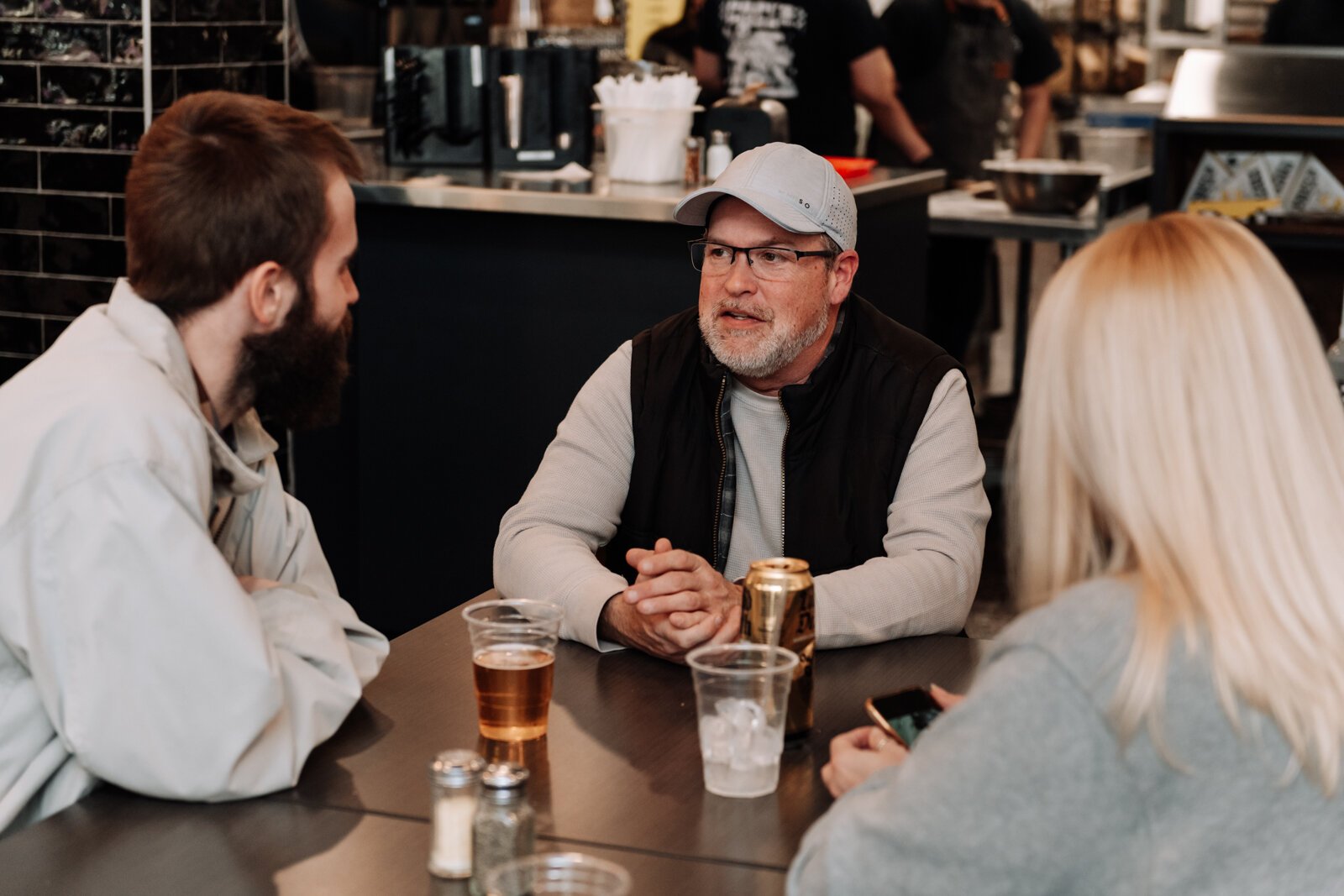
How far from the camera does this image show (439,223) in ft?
13.5

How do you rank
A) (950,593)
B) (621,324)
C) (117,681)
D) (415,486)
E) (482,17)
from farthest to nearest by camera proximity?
(482,17) → (415,486) → (621,324) → (950,593) → (117,681)

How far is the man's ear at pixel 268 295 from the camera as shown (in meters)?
1.74

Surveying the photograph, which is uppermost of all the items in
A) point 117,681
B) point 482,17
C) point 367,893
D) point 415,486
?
point 482,17

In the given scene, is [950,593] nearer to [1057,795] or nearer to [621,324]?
[1057,795]

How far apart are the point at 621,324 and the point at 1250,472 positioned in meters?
2.79

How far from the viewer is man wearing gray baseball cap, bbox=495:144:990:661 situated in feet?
7.70

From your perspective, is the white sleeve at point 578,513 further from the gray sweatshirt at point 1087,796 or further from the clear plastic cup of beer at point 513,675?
the gray sweatshirt at point 1087,796

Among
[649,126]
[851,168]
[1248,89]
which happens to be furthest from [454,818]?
[1248,89]

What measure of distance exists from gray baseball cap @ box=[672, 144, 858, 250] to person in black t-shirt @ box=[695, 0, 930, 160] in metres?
2.94

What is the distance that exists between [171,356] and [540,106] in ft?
9.41

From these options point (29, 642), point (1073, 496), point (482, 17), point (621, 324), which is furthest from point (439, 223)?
point (1073, 496)

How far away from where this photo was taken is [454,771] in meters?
1.39

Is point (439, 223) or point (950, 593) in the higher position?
point (439, 223)

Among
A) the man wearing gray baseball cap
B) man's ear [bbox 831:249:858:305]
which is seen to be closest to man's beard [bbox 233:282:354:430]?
the man wearing gray baseball cap
